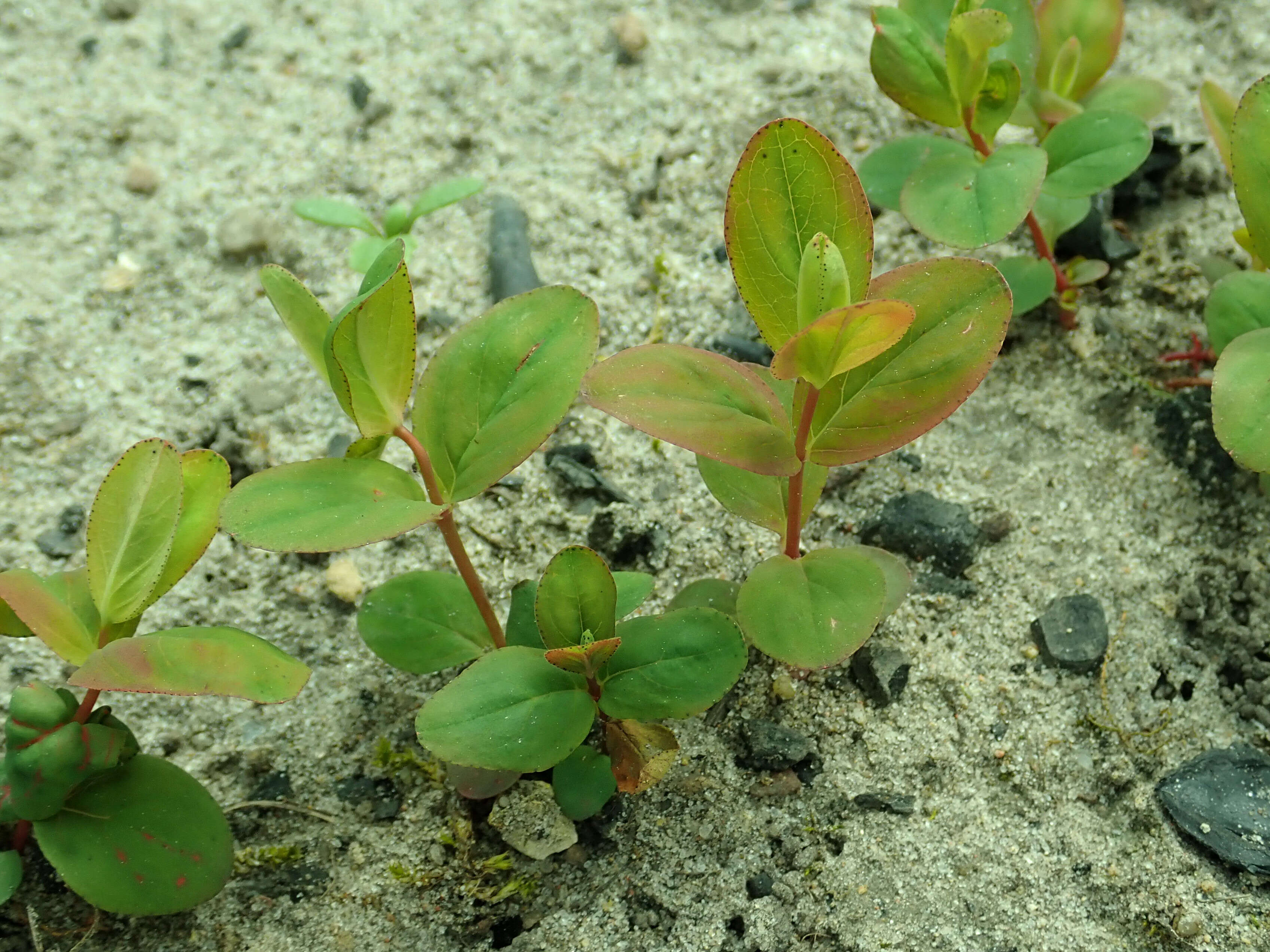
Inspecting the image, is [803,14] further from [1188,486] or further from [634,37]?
[1188,486]

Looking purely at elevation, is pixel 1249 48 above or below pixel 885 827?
above

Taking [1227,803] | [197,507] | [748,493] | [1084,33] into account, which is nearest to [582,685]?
[748,493]

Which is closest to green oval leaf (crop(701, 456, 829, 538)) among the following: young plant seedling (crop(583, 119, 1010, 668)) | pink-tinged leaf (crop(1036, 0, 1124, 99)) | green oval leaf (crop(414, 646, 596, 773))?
young plant seedling (crop(583, 119, 1010, 668))

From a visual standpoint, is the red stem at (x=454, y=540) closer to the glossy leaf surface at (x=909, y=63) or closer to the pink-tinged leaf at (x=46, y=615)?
the pink-tinged leaf at (x=46, y=615)

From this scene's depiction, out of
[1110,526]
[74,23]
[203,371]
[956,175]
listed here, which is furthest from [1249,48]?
[74,23]

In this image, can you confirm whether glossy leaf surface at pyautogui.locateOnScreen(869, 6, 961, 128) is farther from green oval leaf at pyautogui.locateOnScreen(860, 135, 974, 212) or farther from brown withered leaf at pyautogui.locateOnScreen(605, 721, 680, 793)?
brown withered leaf at pyautogui.locateOnScreen(605, 721, 680, 793)
